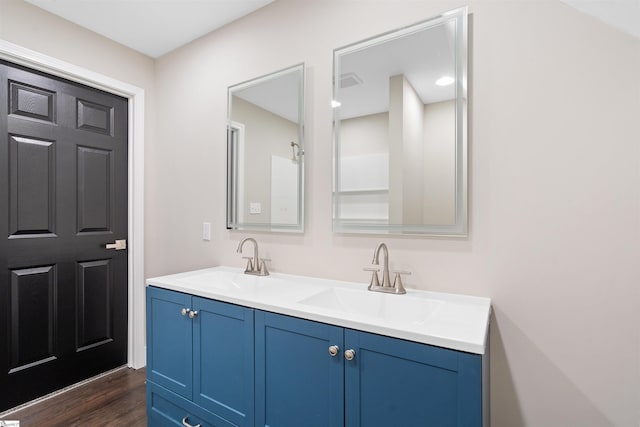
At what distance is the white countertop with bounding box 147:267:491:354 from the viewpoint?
95 centimetres

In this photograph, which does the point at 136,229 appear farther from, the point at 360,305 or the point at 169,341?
the point at 360,305

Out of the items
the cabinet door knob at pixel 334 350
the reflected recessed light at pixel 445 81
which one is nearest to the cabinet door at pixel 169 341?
the cabinet door knob at pixel 334 350

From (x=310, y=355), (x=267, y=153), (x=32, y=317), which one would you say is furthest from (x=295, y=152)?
(x=32, y=317)

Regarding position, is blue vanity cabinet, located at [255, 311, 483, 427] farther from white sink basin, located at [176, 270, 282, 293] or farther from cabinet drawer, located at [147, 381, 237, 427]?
white sink basin, located at [176, 270, 282, 293]

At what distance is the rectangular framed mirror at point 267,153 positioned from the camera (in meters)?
1.80

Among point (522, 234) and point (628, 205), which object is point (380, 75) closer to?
point (522, 234)

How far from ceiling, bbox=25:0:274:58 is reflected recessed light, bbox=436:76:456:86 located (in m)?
1.21

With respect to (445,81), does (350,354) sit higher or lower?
lower

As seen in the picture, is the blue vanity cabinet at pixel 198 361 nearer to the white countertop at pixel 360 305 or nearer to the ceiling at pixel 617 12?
the white countertop at pixel 360 305

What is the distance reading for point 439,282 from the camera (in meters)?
1.41

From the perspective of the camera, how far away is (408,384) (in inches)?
37.4

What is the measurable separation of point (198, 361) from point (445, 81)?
1.71 meters

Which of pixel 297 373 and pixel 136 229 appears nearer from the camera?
pixel 297 373

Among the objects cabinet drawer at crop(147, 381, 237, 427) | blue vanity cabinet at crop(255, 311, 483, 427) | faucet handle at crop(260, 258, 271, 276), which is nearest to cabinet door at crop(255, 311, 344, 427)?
blue vanity cabinet at crop(255, 311, 483, 427)
